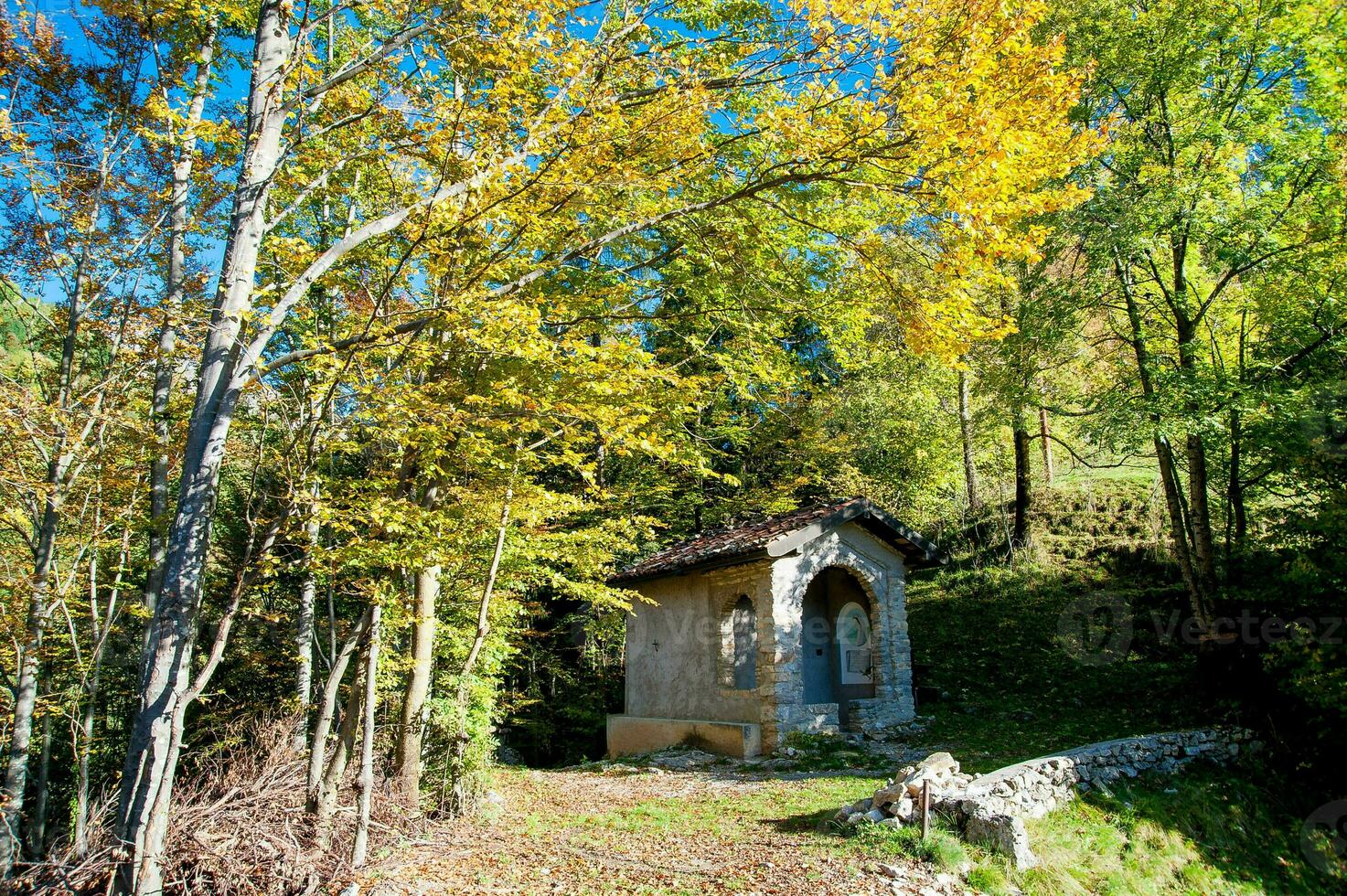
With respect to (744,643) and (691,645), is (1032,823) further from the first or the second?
(691,645)

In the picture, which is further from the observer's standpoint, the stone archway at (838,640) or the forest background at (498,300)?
the stone archway at (838,640)

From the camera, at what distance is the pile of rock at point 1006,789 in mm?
6426

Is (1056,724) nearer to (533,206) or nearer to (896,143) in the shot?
(896,143)

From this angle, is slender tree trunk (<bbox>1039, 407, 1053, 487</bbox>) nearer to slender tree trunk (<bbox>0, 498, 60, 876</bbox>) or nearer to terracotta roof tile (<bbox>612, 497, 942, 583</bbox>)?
terracotta roof tile (<bbox>612, 497, 942, 583</bbox>)

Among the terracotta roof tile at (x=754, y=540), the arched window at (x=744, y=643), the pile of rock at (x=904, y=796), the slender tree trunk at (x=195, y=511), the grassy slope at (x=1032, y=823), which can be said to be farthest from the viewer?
the arched window at (x=744, y=643)

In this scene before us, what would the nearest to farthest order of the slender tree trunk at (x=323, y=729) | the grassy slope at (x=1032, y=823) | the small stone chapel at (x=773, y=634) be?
the grassy slope at (x=1032, y=823) → the slender tree trunk at (x=323, y=729) → the small stone chapel at (x=773, y=634)

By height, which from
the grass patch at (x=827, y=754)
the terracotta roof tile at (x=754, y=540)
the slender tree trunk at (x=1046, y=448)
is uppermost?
the slender tree trunk at (x=1046, y=448)

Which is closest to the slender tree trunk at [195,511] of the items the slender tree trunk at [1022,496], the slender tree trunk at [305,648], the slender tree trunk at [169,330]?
the slender tree trunk at [169,330]

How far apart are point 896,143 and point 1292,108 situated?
924 cm

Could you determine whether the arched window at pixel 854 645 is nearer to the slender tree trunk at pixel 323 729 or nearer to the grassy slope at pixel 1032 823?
the grassy slope at pixel 1032 823

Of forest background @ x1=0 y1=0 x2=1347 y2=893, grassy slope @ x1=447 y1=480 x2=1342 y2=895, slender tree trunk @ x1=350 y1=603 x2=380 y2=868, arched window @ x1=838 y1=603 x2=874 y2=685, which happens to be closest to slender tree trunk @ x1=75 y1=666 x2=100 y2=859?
forest background @ x1=0 y1=0 x2=1347 y2=893

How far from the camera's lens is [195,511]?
17.0 ft

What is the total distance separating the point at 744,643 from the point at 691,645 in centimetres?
100

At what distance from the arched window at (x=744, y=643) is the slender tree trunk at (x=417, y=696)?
6.09 m
